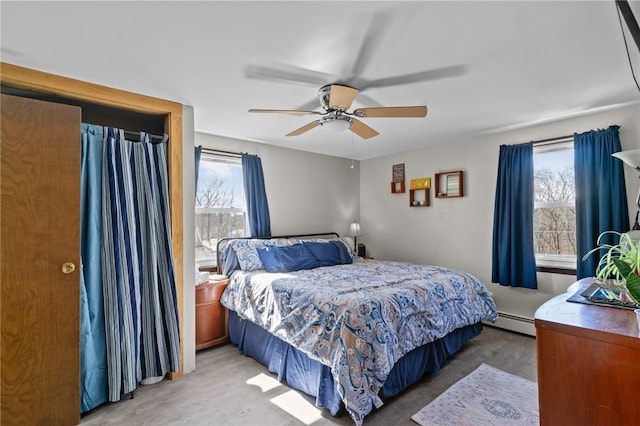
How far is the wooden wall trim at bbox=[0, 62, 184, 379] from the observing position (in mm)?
2244

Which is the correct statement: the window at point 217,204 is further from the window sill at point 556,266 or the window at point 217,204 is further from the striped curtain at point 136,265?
the window sill at point 556,266

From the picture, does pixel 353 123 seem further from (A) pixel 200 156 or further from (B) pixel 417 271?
(A) pixel 200 156

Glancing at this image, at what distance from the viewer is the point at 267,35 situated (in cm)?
183

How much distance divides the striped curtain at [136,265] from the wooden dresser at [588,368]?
2574mm

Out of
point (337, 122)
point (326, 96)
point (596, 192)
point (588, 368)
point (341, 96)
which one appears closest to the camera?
point (588, 368)

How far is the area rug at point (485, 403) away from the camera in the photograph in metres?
2.13

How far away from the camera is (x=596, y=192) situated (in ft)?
10.4

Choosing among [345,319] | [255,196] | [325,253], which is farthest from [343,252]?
[345,319]

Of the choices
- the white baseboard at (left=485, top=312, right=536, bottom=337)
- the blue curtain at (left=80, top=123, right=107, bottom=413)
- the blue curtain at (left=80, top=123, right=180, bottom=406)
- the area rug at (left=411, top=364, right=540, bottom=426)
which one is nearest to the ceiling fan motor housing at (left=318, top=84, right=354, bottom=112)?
the blue curtain at (left=80, top=123, right=180, bottom=406)

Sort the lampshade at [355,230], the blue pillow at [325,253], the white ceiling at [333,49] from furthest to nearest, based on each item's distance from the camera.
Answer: the lampshade at [355,230], the blue pillow at [325,253], the white ceiling at [333,49]

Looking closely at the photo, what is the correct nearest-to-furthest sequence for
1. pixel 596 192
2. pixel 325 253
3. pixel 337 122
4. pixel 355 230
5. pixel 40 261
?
pixel 40 261, pixel 337 122, pixel 596 192, pixel 325 253, pixel 355 230

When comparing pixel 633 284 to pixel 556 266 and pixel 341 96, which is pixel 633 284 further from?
pixel 556 266

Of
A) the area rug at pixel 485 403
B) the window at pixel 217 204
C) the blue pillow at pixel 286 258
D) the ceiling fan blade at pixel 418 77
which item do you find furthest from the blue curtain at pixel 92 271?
the area rug at pixel 485 403

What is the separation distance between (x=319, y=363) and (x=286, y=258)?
1.54 m
